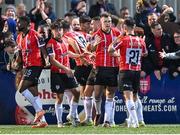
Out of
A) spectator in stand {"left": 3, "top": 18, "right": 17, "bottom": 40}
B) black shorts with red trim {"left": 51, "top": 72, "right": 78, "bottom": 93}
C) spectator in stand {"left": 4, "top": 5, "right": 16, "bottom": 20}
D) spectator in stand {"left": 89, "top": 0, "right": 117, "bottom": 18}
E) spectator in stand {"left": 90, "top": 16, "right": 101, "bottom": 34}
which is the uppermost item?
spectator in stand {"left": 89, "top": 0, "right": 117, "bottom": 18}

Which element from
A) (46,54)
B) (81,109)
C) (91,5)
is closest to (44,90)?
(81,109)

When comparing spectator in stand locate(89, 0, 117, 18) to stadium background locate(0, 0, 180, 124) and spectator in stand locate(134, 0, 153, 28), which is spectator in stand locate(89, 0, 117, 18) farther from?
stadium background locate(0, 0, 180, 124)

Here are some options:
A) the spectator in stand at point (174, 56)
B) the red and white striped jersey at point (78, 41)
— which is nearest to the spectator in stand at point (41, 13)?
the red and white striped jersey at point (78, 41)

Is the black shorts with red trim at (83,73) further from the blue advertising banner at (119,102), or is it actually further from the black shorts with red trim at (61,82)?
the blue advertising banner at (119,102)

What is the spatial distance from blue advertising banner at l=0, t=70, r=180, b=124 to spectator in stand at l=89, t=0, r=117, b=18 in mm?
2809

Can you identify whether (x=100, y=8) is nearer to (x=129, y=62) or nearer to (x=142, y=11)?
(x=142, y=11)

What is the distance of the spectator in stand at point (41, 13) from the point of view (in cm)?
2098

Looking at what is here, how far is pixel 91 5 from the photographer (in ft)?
74.7

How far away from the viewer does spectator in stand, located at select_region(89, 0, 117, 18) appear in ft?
71.0

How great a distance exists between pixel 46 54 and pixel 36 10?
3.80 m

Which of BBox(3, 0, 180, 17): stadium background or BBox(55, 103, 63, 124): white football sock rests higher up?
BBox(3, 0, 180, 17): stadium background

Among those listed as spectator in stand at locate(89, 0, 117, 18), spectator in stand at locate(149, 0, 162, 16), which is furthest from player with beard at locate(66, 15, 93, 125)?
spectator in stand at locate(149, 0, 162, 16)

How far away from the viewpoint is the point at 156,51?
19594 mm

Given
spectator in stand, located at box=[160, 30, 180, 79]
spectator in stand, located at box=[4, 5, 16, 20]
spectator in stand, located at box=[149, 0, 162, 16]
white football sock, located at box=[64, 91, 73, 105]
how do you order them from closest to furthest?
white football sock, located at box=[64, 91, 73, 105] → spectator in stand, located at box=[160, 30, 180, 79] → spectator in stand, located at box=[4, 5, 16, 20] → spectator in stand, located at box=[149, 0, 162, 16]
